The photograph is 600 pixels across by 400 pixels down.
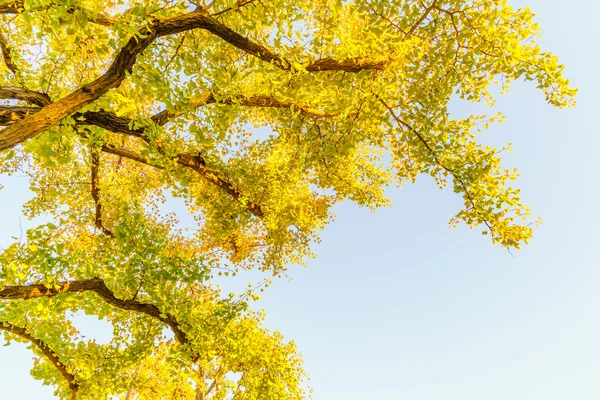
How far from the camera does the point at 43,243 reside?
5.91 metres

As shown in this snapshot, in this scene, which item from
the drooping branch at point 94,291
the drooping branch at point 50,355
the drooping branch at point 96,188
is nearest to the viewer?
the drooping branch at point 94,291

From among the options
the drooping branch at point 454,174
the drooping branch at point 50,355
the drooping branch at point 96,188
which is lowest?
the drooping branch at point 50,355

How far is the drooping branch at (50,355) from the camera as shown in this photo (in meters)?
7.18

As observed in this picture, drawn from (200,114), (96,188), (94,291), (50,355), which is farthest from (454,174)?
(96,188)

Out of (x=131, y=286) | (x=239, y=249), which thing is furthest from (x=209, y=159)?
(x=239, y=249)

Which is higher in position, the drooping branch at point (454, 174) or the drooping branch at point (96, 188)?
the drooping branch at point (96, 188)

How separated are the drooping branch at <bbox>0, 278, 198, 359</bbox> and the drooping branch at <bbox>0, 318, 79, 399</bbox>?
2.19 meters

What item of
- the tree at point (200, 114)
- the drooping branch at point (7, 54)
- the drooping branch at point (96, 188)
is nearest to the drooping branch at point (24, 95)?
the tree at point (200, 114)

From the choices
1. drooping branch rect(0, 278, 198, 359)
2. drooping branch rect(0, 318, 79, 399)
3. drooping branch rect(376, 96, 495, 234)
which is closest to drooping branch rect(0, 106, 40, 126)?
drooping branch rect(0, 278, 198, 359)

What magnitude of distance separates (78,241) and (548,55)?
611 inches

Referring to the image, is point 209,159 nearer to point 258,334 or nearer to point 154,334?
point 154,334

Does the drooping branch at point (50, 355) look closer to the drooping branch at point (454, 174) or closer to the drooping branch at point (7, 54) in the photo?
the drooping branch at point (7, 54)

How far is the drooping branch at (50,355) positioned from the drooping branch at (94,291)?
7.18ft

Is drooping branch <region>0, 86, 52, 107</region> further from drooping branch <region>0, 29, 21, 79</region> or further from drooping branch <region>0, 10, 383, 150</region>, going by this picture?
drooping branch <region>0, 29, 21, 79</region>
